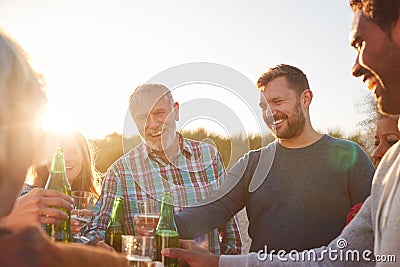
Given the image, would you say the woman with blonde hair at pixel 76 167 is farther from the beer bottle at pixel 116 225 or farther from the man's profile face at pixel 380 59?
the man's profile face at pixel 380 59

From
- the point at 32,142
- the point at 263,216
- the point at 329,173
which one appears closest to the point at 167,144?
the point at 263,216


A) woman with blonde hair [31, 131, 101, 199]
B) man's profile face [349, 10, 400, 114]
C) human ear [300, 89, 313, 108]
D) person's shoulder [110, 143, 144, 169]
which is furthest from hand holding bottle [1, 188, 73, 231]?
human ear [300, 89, 313, 108]

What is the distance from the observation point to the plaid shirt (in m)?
2.95

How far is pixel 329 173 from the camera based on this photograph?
294 cm

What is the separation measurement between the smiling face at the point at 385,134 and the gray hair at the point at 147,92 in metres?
1.31

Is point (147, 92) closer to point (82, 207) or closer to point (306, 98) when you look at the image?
point (306, 98)

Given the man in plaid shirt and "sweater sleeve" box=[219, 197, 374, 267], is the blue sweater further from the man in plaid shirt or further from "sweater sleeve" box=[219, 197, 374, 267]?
"sweater sleeve" box=[219, 197, 374, 267]

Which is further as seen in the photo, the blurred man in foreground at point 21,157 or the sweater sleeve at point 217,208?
the sweater sleeve at point 217,208

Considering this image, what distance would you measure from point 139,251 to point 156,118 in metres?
1.81

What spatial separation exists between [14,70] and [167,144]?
2602 mm

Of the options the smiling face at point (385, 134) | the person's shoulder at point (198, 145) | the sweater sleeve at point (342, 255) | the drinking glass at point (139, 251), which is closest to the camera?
the drinking glass at point (139, 251)

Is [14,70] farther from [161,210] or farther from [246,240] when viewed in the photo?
[246,240]

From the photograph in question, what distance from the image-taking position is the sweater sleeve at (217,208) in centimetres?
242

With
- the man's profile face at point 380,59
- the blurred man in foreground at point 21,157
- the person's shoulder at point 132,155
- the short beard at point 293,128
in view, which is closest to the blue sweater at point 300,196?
the short beard at point 293,128
